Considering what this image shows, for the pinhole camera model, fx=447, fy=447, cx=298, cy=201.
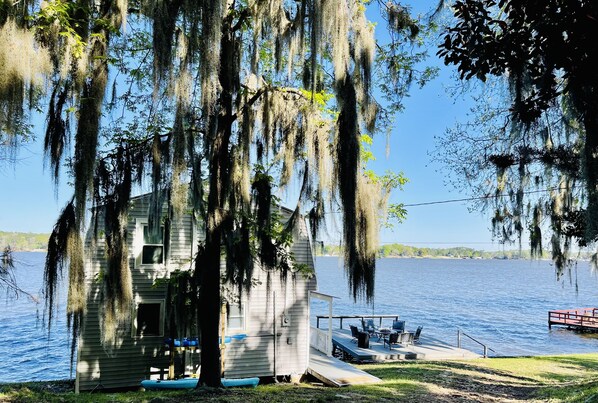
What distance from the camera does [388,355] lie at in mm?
15867

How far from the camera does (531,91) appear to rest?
189 inches

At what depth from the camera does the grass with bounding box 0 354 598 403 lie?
6.32 metres

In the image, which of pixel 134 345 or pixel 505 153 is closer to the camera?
pixel 505 153

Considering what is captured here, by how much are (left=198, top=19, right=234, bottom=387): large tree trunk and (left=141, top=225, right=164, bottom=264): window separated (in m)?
4.28

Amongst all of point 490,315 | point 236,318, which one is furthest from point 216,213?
point 490,315

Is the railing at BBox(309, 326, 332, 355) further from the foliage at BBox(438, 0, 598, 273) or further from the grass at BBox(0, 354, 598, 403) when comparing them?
the foliage at BBox(438, 0, 598, 273)

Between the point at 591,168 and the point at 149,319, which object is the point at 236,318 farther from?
the point at 591,168

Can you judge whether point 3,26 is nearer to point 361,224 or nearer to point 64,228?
point 64,228

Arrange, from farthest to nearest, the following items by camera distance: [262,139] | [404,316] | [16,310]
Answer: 1. [404,316]
2. [16,310]
3. [262,139]

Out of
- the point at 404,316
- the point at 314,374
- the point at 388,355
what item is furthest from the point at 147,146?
the point at 404,316

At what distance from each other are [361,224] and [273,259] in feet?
6.82

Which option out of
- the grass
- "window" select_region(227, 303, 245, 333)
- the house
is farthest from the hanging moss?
"window" select_region(227, 303, 245, 333)

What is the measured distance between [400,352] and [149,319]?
9217mm

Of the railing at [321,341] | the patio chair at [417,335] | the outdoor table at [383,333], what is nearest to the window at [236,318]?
the railing at [321,341]
